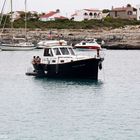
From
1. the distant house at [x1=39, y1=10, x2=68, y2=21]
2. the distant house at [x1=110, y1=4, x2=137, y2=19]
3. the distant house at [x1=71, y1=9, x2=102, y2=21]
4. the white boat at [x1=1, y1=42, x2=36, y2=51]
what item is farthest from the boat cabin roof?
the distant house at [x1=71, y1=9, x2=102, y2=21]

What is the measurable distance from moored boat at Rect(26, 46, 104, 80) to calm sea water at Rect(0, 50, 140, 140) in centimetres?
63

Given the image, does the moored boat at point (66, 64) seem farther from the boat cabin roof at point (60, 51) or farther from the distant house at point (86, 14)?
the distant house at point (86, 14)

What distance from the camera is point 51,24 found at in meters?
147

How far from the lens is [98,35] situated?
13150 cm

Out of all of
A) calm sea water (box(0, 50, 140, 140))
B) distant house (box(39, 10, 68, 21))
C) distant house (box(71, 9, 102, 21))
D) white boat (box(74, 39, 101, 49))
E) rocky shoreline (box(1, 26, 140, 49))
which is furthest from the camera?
distant house (box(71, 9, 102, 21))

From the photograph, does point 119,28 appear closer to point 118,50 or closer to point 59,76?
point 118,50

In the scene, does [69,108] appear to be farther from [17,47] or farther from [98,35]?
[98,35]

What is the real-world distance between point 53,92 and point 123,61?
130ft

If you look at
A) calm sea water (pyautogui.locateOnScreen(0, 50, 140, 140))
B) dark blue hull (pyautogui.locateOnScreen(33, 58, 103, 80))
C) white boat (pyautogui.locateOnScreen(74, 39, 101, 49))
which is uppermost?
dark blue hull (pyautogui.locateOnScreen(33, 58, 103, 80))

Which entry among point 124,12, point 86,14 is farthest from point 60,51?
point 86,14

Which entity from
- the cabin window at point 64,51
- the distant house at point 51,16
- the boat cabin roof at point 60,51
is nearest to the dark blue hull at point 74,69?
the boat cabin roof at point 60,51

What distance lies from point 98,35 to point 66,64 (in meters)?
74.5

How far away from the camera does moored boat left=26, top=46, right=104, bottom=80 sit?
188ft

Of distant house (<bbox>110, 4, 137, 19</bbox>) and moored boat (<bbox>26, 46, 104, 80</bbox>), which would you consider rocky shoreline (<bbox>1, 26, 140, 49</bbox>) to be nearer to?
distant house (<bbox>110, 4, 137, 19</bbox>)
